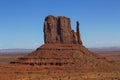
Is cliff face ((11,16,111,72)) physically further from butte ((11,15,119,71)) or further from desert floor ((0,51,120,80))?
desert floor ((0,51,120,80))

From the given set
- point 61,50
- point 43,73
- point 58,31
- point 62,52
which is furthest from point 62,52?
point 43,73

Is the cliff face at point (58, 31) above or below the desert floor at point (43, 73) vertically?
above

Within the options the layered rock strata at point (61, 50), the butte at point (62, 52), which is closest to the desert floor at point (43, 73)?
the butte at point (62, 52)

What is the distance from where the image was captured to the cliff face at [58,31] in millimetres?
101750

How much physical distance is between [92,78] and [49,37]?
85.4 feet

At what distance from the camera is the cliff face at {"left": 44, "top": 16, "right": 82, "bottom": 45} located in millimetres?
101750

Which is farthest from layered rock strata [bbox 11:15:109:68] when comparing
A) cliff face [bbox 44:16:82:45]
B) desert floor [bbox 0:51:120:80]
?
desert floor [bbox 0:51:120:80]

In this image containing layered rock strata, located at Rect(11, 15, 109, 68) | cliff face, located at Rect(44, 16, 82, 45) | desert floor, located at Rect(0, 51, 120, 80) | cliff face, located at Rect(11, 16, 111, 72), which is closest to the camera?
desert floor, located at Rect(0, 51, 120, 80)

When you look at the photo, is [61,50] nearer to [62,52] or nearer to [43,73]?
[62,52]

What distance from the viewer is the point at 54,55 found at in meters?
97.1

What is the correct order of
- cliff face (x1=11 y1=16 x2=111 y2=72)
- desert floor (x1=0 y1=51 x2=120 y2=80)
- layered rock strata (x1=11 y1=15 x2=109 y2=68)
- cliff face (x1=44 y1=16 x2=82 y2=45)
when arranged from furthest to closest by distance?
cliff face (x1=44 y1=16 x2=82 y2=45) < layered rock strata (x1=11 y1=15 x2=109 y2=68) < cliff face (x1=11 y1=16 x2=111 y2=72) < desert floor (x1=0 y1=51 x2=120 y2=80)

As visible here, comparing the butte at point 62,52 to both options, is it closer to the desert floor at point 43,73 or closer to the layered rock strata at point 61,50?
the layered rock strata at point 61,50

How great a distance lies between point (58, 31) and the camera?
102875 mm

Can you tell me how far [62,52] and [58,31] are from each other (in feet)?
24.4
